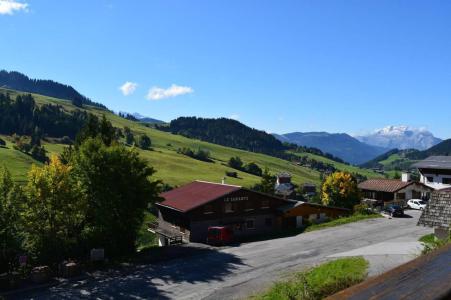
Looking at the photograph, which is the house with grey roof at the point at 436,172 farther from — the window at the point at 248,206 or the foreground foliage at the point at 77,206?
the foreground foliage at the point at 77,206

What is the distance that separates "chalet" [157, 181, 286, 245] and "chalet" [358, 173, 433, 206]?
86.0 ft

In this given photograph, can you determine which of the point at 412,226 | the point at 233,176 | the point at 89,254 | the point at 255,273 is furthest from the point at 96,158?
the point at 233,176

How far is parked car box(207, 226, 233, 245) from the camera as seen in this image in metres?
56.4

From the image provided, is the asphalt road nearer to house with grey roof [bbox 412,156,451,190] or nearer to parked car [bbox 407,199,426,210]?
parked car [bbox 407,199,426,210]

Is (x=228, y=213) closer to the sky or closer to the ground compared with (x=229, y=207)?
closer to the ground

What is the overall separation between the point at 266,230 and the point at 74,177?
29.9 meters

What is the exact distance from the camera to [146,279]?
41.0 meters

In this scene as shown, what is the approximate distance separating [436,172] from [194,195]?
160ft

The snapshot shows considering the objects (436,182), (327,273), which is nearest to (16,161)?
(436,182)

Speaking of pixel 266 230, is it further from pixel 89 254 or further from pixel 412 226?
pixel 89 254

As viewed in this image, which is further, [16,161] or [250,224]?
[16,161]

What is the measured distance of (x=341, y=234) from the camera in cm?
5684

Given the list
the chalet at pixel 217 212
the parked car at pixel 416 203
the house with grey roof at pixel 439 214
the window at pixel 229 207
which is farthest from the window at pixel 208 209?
the parked car at pixel 416 203

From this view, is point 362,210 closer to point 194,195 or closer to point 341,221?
point 341,221
